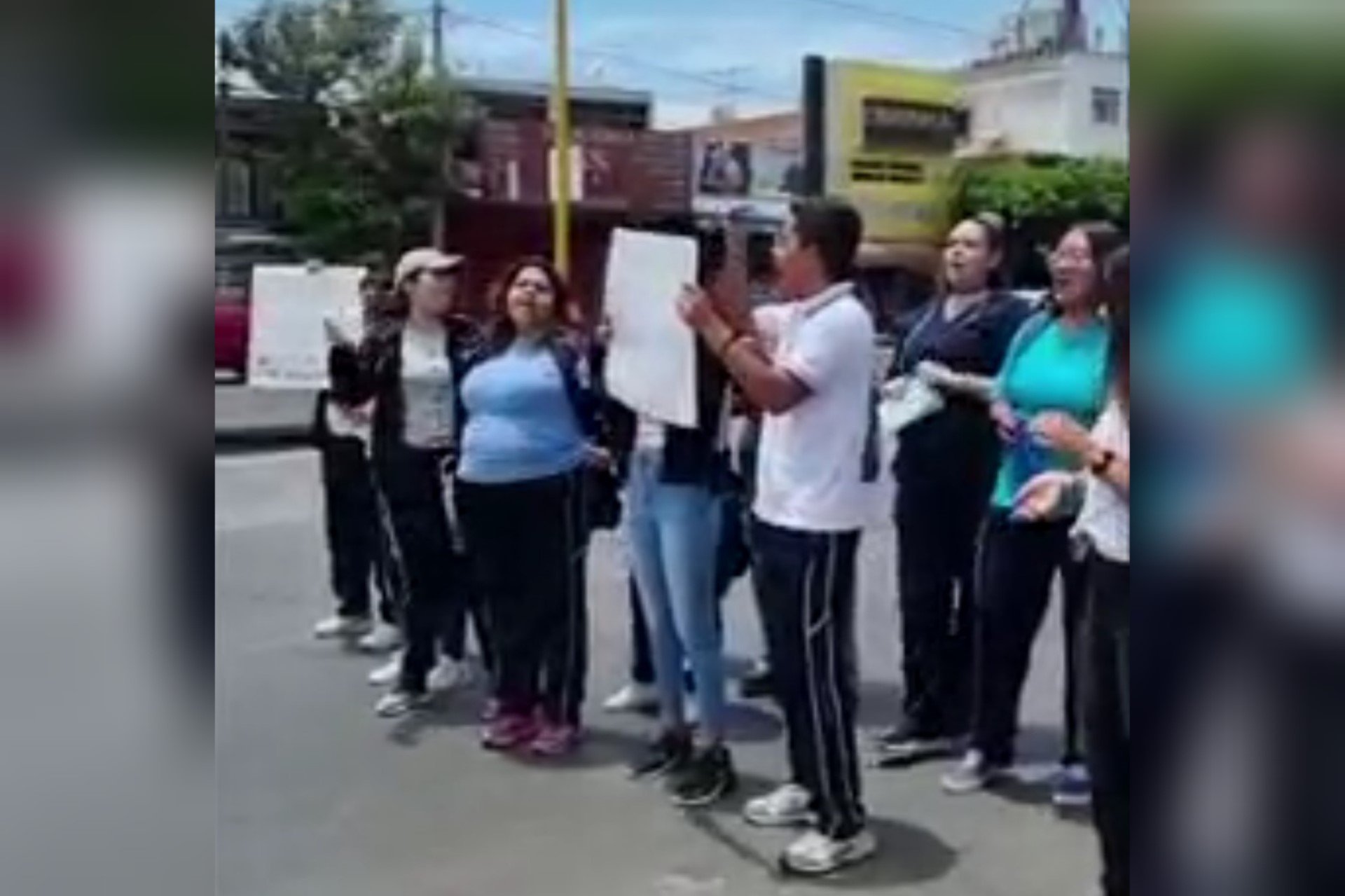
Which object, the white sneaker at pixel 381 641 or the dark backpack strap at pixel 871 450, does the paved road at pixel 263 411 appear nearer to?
the white sneaker at pixel 381 641

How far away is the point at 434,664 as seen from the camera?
5.41 metres

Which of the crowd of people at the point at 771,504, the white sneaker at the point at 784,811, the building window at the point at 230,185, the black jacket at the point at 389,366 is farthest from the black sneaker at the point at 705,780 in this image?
the building window at the point at 230,185

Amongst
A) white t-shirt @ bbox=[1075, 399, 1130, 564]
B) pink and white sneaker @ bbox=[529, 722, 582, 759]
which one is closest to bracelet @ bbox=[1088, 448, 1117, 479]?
white t-shirt @ bbox=[1075, 399, 1130, 564]

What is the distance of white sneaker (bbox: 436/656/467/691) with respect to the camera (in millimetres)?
5383

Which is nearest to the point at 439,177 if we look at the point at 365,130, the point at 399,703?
the point at 365,130

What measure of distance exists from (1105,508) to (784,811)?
67.5 inches

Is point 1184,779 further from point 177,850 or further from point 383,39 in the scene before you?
point 383,39

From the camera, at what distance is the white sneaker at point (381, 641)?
19.8 feet

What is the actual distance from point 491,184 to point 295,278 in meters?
17.8

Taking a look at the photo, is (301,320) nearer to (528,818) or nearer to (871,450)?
(528,818)

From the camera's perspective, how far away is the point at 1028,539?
161 inches

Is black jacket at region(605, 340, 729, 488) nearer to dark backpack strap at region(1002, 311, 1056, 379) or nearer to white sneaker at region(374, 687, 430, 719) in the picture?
dark backpack strap at region(1002, 311, 1056, 379)

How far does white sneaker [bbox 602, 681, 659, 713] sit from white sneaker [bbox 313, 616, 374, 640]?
1.39 m

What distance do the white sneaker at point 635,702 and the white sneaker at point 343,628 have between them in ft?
4.57
